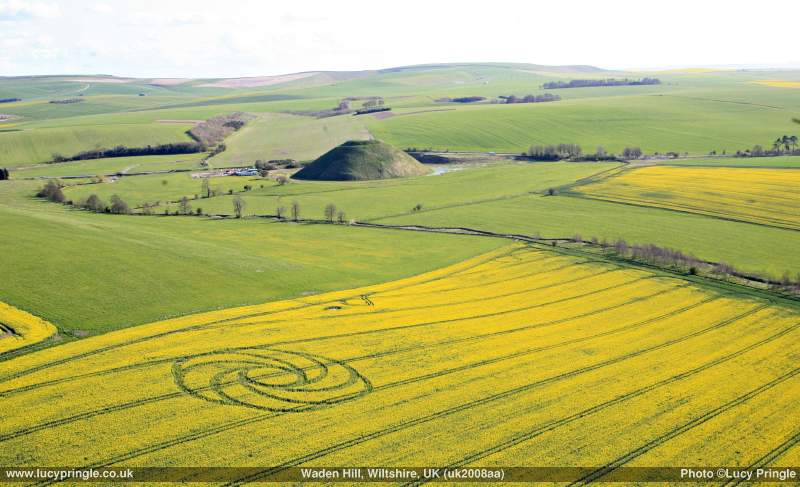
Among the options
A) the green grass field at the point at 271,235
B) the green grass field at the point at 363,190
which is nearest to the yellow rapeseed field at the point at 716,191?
the green grass field at the point at 271,235

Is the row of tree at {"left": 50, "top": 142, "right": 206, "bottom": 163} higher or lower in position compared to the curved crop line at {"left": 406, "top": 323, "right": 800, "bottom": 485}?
higher

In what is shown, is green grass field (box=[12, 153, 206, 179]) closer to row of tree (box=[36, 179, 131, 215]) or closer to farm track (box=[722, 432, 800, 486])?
row of tree (box=[36, 179, 131, 215])

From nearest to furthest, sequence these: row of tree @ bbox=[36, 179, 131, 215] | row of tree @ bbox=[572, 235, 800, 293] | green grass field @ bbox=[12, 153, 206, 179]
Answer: row of tree @ bbox=[572, 235, 800, 293] < row of tree @ bbox=[36, 179, 131, 215] < green grass field @ bbox=[12, 153, 206, 179]

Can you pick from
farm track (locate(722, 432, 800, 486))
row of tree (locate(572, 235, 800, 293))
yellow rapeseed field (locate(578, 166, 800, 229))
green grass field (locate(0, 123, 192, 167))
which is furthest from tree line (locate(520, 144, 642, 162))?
farm track (locate(722, 432, 800, 486))

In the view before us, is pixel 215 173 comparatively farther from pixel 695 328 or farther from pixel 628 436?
pixel 628 436

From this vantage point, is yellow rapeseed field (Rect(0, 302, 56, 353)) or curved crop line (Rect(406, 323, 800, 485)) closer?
curved crop line (Rect(406, 323, 800, 485))

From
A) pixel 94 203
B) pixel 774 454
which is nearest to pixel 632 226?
pixel 774 454

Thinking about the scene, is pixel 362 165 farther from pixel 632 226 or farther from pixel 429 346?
pixel 429 346
